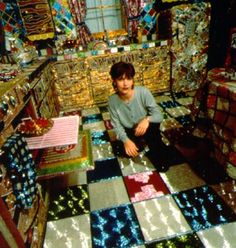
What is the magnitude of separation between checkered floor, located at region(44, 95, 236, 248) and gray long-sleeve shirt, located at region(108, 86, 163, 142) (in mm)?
461

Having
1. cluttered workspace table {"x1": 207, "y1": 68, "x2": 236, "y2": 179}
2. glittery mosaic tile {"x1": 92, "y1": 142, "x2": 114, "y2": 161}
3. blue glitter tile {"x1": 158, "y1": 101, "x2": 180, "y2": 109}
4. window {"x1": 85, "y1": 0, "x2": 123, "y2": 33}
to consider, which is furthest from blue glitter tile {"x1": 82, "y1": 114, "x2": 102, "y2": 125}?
cluttered workspace table {"x1": 207, "y1": 68, "x2": 236, "y2": 179}

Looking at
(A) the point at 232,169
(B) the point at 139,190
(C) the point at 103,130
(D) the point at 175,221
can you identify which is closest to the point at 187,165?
(A) the point at 232,169

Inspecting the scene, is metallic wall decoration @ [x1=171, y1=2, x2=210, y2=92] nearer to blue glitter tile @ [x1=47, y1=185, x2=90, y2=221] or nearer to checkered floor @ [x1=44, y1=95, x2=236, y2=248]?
checkered floor @ [x1=44, y1=95, x2=236, y2=248]

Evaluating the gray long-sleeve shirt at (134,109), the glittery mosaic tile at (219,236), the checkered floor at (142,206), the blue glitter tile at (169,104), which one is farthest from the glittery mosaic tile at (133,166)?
the blue glitter tile at (169,104)

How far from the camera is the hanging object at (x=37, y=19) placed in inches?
154

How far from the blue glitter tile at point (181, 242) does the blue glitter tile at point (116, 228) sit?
0.12 meters

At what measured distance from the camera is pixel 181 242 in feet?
5.60

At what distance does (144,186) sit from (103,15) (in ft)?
12.2

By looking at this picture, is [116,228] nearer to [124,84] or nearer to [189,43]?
[124,84]

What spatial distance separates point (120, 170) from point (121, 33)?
3170mm

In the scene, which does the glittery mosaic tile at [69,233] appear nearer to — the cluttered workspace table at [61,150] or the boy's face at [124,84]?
the cluttered workspace table at [61,150]

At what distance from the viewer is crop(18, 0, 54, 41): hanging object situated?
3.91 metres

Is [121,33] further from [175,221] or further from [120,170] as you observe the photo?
[175,221]

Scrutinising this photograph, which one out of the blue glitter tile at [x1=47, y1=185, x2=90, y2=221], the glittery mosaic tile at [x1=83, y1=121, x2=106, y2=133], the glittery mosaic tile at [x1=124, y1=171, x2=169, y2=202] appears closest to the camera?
the blue glitter tile at [x1=47, y1=185, x2=90, y2=221]
